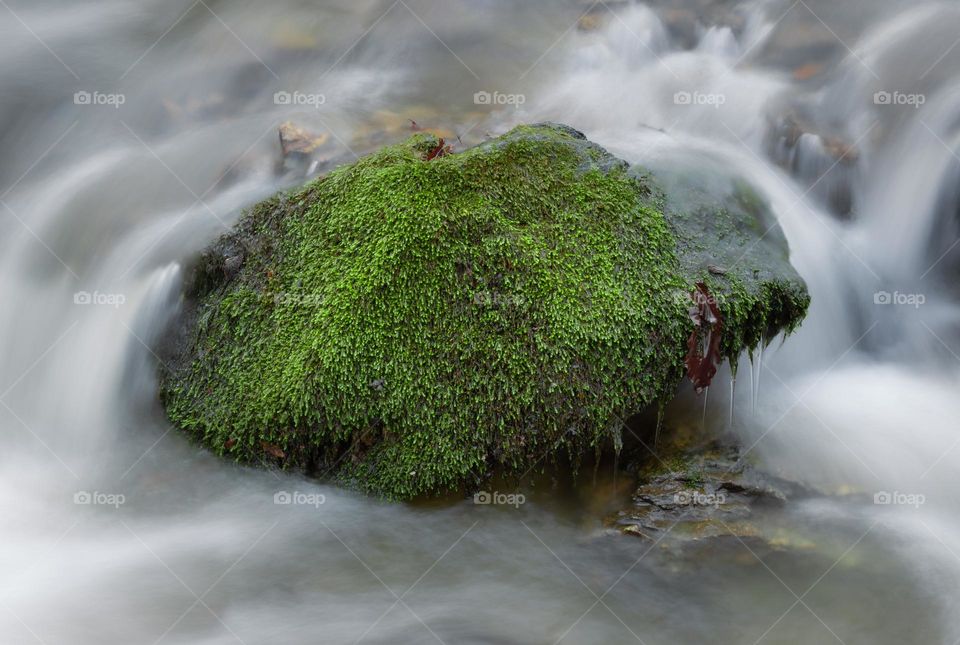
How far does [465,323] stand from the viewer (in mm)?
3877

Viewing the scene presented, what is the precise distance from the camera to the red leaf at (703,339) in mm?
3881

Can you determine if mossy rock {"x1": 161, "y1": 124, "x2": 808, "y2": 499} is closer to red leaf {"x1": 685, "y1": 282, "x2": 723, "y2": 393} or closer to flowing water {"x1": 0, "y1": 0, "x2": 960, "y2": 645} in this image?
red leaf {"x1": 685, "y1": 282, "x2": 723, "y2": 393}

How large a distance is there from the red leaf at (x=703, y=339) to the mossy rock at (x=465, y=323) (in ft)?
0.18

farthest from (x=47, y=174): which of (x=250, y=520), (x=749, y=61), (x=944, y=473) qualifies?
(x=944, y=473)

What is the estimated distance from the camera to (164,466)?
14.2 ft

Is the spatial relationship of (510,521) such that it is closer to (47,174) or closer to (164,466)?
(164,466)

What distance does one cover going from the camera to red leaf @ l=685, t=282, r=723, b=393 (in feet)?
12.7

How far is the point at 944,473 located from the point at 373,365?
11.2 feet

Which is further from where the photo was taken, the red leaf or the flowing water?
the red leaf

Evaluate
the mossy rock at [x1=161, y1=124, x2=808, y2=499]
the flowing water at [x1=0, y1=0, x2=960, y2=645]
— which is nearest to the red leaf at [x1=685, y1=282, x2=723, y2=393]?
→ the mossy rock at [x1=161, y1=124, x2=808, y2=499]

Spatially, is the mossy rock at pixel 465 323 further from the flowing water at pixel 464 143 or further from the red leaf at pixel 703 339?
the flowing water at pixel 464 143

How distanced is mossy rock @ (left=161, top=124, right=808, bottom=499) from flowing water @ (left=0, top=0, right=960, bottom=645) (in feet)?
1.10

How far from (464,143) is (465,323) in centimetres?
228

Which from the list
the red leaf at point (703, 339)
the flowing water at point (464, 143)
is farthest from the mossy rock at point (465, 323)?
the flowing water at point (464, 143)
